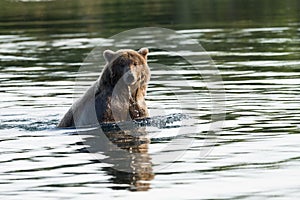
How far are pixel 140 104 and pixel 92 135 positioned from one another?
51.9 inches

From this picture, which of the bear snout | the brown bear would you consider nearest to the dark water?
the brown bear

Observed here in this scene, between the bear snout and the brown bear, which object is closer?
the bear snout

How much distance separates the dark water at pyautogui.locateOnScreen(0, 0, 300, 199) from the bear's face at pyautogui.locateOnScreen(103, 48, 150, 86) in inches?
29.9

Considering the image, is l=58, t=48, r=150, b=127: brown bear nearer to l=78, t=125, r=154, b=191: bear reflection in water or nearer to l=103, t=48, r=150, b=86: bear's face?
l=103, t=48, r=150, b=86: bear's face

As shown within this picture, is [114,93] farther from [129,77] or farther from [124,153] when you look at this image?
[124,153]

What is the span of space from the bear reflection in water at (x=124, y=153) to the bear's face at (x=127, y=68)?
715 mm

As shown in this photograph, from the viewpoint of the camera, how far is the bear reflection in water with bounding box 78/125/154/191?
1088 cm

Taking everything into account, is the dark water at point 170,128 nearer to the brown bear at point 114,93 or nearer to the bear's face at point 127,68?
the brown bear at point 114,93

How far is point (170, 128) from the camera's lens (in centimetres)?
1469

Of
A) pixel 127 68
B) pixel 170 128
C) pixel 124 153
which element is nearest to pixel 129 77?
pixel 127 68

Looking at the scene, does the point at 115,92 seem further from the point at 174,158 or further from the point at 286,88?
the point at 286,88

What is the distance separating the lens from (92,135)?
14.2m

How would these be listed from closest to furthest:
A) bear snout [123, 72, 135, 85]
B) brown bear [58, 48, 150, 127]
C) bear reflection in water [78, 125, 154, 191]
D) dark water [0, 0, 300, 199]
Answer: dark water [0, 0, 300, 199] → bear reflection in water [78, 125, 154, 191] → bear snout [123, 72, 135, 85] → brown bear [58, 48, 150, 127]

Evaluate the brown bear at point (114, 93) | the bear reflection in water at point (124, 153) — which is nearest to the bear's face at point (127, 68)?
the brown bear at point (114, 93)
